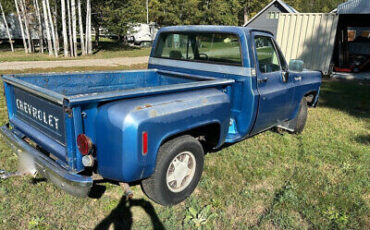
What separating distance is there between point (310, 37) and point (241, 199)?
11.8 meters

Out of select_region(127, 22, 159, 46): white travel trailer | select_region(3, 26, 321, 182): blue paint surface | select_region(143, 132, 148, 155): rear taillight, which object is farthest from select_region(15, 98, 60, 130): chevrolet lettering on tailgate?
select_region(127, 22, 159, 46): white travel trailer

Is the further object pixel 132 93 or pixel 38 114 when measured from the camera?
pixel 38 114

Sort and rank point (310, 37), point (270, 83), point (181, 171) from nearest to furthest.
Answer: point (181, 171), point (270, 83), point (310, 37)

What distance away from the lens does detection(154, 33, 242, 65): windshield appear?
3.92 m

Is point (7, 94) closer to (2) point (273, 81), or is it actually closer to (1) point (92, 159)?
(1) point (92, 159)

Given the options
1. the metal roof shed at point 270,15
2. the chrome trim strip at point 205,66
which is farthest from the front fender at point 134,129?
the metal roof shed at point 270,15

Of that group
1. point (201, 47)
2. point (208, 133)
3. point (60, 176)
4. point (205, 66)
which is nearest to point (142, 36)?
point (201, 47)

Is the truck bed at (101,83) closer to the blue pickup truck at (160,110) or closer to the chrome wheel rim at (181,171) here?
the blue pickup truck at (160,110)

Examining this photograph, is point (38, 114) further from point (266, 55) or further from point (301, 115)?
point (301, 115)

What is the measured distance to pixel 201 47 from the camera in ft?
14.1

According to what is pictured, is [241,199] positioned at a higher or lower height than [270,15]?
lower

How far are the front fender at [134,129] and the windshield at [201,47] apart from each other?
1.38 meters

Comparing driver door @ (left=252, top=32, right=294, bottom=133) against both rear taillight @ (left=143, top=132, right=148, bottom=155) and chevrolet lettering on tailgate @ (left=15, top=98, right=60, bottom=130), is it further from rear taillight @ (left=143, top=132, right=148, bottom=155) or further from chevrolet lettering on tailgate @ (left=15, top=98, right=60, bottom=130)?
chevrolet lettering on tailgate @ (left=15, top=98, right=60, bottom=130)

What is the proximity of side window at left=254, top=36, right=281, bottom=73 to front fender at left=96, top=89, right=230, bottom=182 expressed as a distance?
5.17 ft
